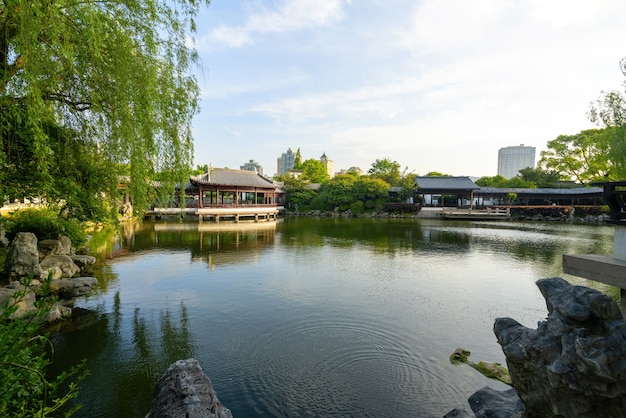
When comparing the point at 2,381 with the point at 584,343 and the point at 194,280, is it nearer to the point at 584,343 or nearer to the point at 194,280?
the point at 584,343

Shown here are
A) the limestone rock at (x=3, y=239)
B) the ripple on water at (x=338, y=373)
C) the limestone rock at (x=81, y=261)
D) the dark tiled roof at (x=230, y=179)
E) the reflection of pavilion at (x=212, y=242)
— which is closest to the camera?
the ripple on water at (x=338, y=373)

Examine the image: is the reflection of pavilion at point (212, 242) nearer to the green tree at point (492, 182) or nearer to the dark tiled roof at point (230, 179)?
the dark tiled roof at point (230, 179)

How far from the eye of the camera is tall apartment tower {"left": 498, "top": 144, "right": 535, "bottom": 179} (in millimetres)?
133375

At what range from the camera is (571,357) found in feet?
11.0

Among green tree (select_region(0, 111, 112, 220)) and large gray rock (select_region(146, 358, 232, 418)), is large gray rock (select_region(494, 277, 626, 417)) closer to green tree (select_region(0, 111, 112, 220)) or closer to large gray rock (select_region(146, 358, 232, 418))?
large gray rock (select_region(146, 358, 232, 418))

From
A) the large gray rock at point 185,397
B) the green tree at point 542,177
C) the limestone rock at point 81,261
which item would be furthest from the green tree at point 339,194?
the large gray rock at point 185,397

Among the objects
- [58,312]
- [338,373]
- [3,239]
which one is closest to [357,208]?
[3,239]

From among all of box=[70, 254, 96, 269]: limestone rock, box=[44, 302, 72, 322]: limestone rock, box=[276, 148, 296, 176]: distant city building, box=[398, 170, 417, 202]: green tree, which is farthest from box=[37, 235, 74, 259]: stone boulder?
box=[276, 148, 296, 176]: distant city building

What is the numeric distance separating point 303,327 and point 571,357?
16.6 ft

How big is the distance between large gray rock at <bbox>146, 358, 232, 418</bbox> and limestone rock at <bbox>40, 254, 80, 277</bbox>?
8.50 metres

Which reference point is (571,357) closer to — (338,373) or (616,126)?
(338,373)

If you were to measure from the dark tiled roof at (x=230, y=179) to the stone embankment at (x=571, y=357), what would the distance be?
27815mm

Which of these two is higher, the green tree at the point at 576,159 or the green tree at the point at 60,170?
the green tree at the point at 576,159

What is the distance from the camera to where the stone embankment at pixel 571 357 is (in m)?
3.14
